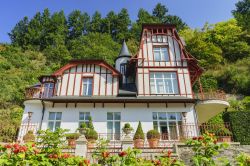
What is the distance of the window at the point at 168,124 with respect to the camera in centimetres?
1462

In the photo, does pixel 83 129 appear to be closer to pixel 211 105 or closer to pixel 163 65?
pixel 163 65

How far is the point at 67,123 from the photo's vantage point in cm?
1483

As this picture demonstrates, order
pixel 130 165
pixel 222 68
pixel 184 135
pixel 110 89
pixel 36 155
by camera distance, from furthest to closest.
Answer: pixel 222 68, pixel 110 89, pixel 184 135, pixel 36 155, pixel 130 165

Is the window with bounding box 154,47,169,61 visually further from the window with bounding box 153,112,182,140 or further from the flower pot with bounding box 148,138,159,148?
the flower pot with bounding box 148,138,159,148

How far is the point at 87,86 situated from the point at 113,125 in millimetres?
3559

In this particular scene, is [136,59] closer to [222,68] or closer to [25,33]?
[222,68]

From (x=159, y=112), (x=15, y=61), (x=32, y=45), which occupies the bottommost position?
(x=159, y=112)

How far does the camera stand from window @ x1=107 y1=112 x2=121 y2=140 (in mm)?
14500

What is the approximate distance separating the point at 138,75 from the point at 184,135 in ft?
17.0

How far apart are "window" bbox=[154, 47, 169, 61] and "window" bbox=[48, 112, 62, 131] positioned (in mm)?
8025

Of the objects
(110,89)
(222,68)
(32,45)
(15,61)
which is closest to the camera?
(110,89)

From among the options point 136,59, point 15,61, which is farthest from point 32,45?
point 136,59

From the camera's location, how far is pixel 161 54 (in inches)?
698

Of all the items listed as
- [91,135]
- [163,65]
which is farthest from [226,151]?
[163,65]
